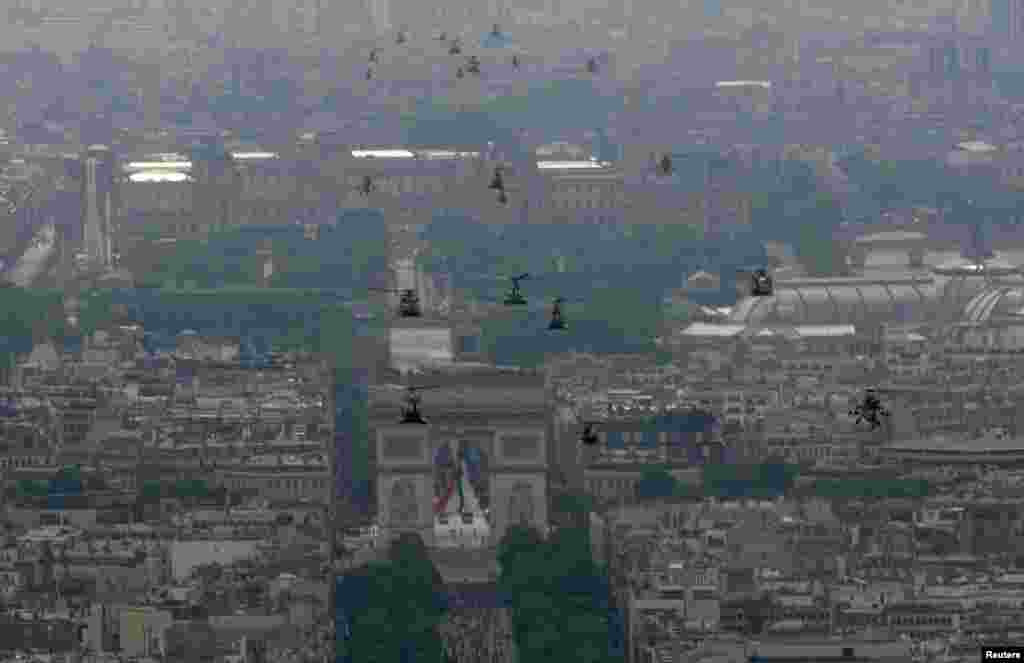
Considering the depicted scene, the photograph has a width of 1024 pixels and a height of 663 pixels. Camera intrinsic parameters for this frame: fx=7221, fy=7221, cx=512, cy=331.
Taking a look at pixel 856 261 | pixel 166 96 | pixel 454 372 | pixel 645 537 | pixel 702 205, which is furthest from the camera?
pixel 166 96

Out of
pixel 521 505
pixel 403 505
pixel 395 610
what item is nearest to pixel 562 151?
pixel 403 505

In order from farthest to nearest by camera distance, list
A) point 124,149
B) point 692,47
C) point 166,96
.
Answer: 1. point 692,47
2. point 166,96
3. point 124,149

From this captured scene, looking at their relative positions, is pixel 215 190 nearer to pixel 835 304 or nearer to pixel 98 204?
pixel 98 204

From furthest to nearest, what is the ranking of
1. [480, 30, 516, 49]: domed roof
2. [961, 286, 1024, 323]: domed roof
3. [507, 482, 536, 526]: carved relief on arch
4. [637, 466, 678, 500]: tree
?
[480, 30, 516, 49]: domed roof, [961, 286, 1024, 323]: domed roof, [637, 466, 678, 500]: tree, [507, 482, 536, 526]: carved relief on arch

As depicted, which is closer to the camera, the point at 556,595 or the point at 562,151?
the point at 556,595

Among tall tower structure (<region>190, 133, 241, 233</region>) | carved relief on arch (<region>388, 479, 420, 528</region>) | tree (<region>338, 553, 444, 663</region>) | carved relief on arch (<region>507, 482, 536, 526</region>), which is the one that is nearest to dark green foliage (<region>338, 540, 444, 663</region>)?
tree (<region>338, 553, 444, 663</region>)

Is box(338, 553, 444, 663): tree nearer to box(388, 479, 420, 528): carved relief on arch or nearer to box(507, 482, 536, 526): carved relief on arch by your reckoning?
box(507, 482, 536, 526): carved relief on arch

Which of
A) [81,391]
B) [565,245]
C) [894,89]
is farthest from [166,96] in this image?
[81,391]

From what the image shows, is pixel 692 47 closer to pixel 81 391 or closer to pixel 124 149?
pixel 124 149

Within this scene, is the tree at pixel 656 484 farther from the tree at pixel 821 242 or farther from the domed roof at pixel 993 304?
the tree at pixel 821 242
